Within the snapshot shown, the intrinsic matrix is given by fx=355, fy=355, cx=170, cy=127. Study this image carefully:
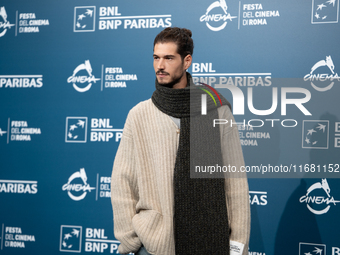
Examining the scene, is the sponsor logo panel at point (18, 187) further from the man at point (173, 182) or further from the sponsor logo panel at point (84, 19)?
the man at point (173, 182)

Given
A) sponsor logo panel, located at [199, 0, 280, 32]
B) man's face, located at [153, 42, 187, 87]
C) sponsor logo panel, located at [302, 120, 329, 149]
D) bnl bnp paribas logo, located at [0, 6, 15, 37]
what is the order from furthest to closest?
bnl bnp paribas logo, located at [0, 6, 15, 37]
sponsor logo panel, located at [199, 0, 280, 32]
sponsor logo panel, located at [302, 120, 329, 149]
man's face, located at [153, 42, 187, 87]

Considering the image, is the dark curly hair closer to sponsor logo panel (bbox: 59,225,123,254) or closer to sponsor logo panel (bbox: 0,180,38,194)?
sponsor logo panel (bbox: 59,225,123,254)

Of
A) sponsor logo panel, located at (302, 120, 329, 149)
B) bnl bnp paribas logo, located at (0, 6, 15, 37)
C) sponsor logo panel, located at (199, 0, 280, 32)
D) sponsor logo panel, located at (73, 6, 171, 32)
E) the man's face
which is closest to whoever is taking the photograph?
the man's face

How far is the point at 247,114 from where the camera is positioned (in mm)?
2604

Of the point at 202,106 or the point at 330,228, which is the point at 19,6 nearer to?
the point at 202,106

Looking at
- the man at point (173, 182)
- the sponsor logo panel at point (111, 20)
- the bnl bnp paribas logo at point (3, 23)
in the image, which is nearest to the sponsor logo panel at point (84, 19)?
the sponsor logo panel at point (111, 20)

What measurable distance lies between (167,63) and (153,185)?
62cm

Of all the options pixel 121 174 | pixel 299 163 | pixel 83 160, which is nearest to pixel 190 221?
pixel 121 174

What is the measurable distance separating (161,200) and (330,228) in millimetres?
1606

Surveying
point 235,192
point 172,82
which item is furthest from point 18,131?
point 235,192

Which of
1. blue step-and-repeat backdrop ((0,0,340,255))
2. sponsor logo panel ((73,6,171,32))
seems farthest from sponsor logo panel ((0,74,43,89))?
sponsor logo panel ((73,6,171,32))

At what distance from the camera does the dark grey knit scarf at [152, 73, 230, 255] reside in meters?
1.72

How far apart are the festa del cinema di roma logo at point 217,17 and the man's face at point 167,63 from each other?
121cm

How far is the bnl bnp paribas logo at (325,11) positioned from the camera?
8.84 feet
